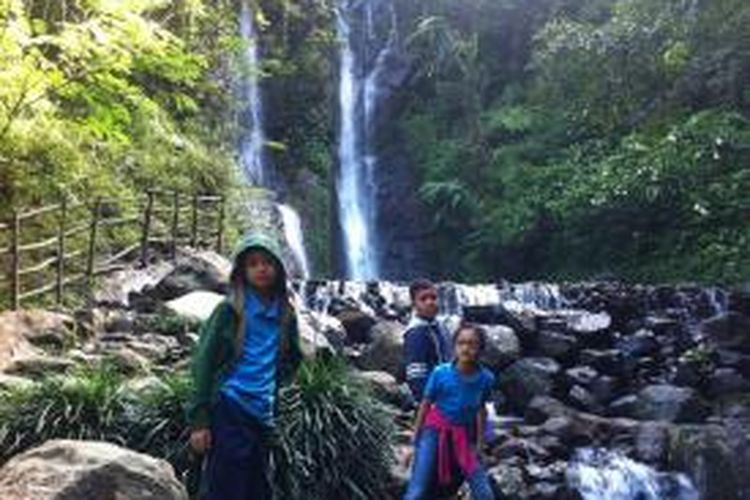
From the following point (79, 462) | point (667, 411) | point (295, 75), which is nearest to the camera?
point (79, 462)

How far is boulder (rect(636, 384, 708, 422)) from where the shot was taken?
12742 millimetres

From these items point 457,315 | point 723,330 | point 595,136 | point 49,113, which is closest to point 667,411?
point 723,330

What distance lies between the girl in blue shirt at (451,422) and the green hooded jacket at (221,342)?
1.50 metres

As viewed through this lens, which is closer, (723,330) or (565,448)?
(565,448)

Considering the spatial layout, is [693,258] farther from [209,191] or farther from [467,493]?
[467,493]

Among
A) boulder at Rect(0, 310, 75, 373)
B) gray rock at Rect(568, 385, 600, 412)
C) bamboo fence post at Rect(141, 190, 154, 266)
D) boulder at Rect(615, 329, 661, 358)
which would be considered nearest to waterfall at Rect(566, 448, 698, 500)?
gray rock at Rect(568, 385, 600, 412)

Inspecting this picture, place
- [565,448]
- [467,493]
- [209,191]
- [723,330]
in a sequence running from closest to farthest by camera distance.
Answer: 1. [467,493]
2. [565,448]
3. [723,330]
4. [209,191]

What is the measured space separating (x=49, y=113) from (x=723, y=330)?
9.61 meters

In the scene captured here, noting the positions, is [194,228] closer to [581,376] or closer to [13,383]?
[581,376]

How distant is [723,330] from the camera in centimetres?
1588

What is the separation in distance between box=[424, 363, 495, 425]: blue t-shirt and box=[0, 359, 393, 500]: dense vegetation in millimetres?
1534

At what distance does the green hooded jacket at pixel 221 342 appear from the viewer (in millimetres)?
5004

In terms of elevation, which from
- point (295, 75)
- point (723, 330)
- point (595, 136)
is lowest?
point (723, 330)

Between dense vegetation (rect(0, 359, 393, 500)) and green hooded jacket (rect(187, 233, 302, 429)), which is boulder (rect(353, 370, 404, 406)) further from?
green hooded jacket (rect(187, 233, 302, 429))
